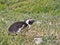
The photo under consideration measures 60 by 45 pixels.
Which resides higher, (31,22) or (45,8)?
(31,22)

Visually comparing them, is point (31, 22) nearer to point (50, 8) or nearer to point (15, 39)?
point (15, 39)

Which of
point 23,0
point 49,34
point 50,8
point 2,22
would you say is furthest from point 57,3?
point 49,34

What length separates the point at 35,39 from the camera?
28.8ft

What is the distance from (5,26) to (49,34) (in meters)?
1.76

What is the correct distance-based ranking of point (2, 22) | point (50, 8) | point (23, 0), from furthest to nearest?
point (23, 0)
point (50, 8)
point (2, 22)

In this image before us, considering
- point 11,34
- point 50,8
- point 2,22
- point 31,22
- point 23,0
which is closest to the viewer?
point 11,34

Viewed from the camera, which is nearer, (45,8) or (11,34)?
(11,34)

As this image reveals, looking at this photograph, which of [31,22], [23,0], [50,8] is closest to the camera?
[31,22]

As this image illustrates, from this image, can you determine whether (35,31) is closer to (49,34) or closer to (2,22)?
(49,34)

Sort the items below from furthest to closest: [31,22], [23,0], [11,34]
Answer: [23,0]
[31,22]
[11,34]

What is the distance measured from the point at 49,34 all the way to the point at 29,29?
0.87 meters

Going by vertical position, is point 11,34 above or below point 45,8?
above

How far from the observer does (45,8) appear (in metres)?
17.0

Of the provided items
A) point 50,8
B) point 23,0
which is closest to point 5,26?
point 50,8
